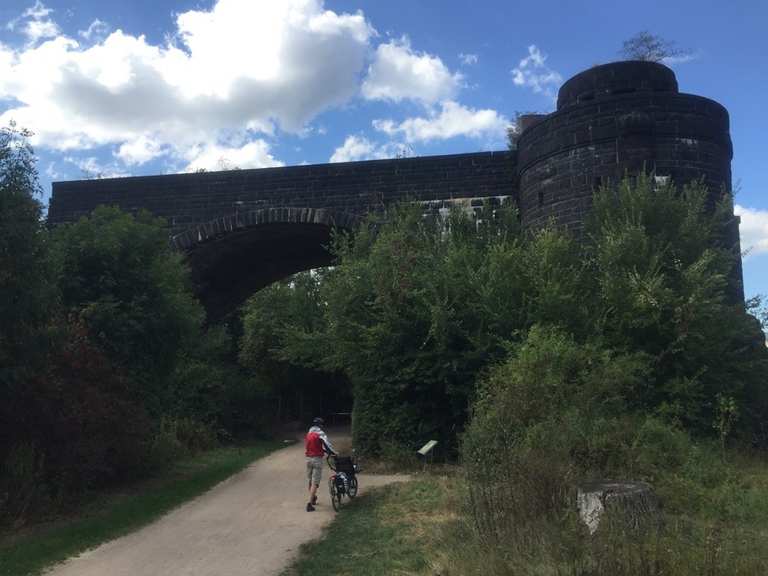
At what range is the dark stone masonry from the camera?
17406mm

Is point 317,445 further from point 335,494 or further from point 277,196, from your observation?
point 277,196

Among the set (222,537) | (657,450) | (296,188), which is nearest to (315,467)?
(222,537)

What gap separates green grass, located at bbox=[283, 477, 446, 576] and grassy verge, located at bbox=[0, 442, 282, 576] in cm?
313

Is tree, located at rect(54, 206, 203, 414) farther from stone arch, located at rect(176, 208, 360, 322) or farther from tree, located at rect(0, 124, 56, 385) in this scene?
stone arch, located at rect(176, 208, 360, 322)

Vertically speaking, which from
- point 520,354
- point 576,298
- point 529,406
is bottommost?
point 529,406

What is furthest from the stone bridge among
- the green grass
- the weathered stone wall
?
the green grass

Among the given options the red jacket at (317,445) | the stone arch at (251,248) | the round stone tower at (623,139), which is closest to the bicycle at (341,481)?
the red jacket at (317,445)

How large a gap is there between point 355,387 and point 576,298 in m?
5.75

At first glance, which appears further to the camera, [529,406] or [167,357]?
[167,357]

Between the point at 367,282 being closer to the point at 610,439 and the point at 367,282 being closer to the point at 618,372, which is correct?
the point at 618,372

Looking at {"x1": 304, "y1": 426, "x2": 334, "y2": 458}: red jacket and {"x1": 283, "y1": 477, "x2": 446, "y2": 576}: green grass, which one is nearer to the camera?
{"x1": 283, "y1": 477, "x2": 446, "y2": 576}: green grass

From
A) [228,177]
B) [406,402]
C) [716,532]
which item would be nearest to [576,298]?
[406,402]

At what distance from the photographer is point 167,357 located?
15406mm

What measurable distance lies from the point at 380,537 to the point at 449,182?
13771 mm
